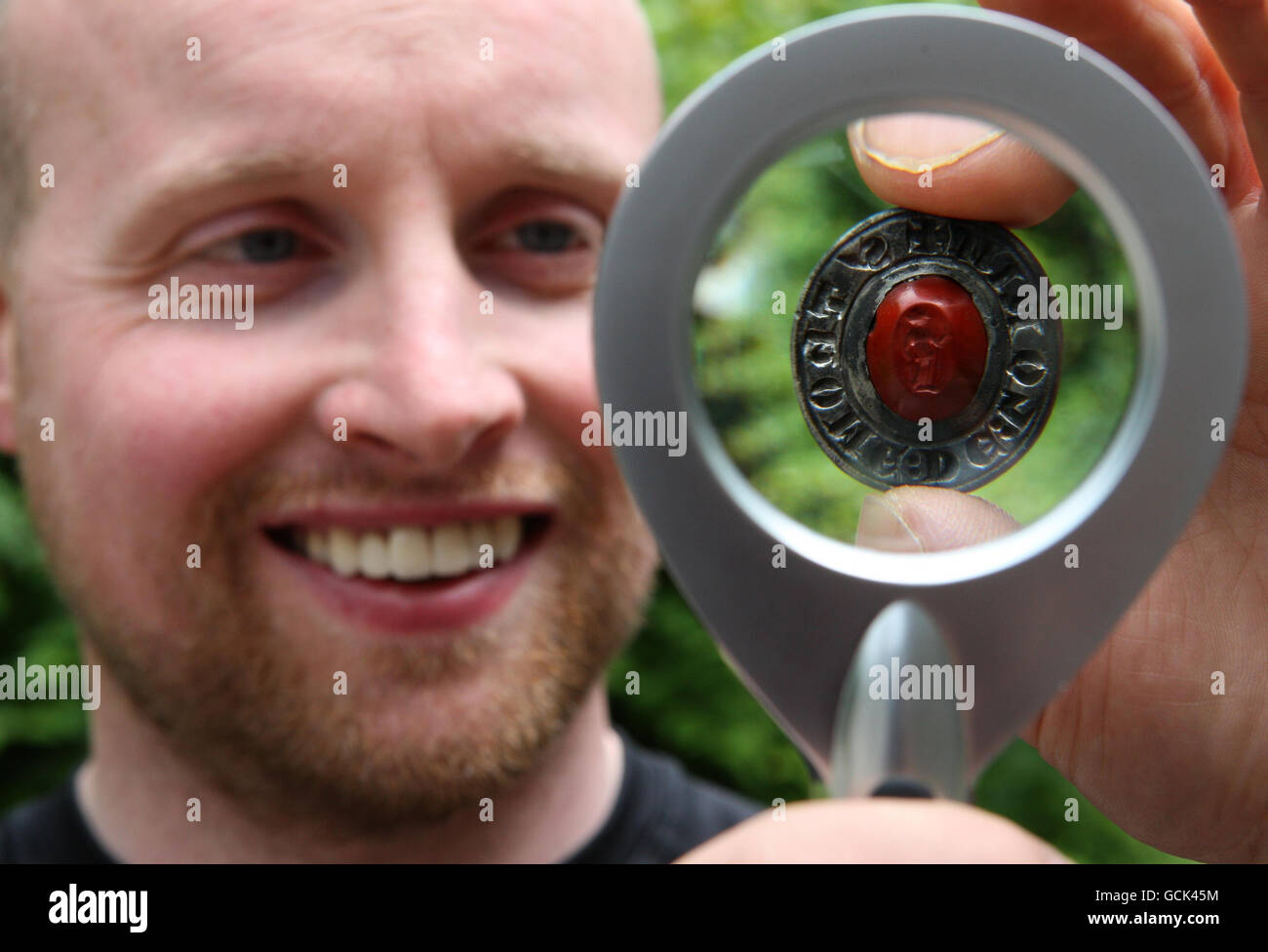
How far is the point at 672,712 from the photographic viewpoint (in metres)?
3.21

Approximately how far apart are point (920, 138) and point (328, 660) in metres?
1.25

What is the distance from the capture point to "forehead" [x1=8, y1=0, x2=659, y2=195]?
163 centimetres

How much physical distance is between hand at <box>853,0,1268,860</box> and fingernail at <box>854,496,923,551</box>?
643mm

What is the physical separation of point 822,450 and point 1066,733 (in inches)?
28.9

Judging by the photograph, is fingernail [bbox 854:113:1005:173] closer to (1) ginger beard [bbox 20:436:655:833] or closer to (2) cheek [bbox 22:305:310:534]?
(1) ginger beard [bbox 20:436:655:833]

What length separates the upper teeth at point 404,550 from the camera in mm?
1756

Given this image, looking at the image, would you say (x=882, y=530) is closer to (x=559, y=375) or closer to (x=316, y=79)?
(x=559, y=375)

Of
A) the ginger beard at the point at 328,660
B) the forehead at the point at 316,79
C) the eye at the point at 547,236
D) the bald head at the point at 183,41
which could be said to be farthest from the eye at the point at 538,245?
the ginger beard at the point at 328,660

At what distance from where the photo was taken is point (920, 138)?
39.3 inches

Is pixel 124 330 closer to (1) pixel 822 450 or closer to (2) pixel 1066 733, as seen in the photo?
(1) pixel 822 450

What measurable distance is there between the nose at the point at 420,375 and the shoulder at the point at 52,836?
41.3 inches

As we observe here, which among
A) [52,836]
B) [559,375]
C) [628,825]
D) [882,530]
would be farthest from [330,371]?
[52,836]

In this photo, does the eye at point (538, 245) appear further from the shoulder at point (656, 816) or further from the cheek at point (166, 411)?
the shoulder at point (656, 816)

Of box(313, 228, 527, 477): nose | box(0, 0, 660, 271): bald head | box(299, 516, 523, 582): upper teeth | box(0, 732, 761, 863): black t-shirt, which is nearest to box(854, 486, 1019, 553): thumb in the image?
box(313, 228, 527, 477): nose
